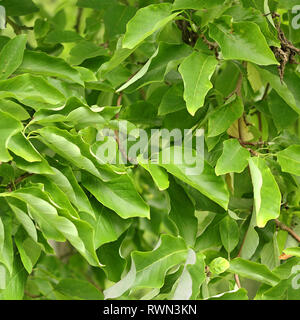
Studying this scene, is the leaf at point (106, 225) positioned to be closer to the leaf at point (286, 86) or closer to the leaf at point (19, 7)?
the leaf at point (286, 86)

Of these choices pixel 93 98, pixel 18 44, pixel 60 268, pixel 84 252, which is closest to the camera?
pixel 84 252

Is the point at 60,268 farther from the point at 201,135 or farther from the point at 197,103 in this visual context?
the point at 197,103

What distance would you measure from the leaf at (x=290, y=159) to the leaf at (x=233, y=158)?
0.14 ft

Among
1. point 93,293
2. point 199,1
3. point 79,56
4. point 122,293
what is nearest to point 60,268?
point 93,293

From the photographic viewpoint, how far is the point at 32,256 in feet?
2.48

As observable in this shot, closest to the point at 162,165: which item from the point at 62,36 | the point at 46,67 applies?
the point at 46,67

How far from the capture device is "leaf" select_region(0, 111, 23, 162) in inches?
23.5

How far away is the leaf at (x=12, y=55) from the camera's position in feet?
2.40

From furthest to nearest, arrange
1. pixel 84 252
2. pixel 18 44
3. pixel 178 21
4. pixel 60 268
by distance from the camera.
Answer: pixel 60 268 < pixel 178 21 < pixel 18 44 < pixel 84 252

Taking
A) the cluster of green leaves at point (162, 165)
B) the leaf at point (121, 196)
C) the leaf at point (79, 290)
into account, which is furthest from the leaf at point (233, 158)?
the leaf at point (79, 290)

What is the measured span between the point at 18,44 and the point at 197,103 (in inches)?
9.7

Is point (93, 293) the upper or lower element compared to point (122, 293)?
lower

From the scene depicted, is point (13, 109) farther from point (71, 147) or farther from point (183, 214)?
point (183, 214)

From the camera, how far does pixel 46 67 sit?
2.53 feet
